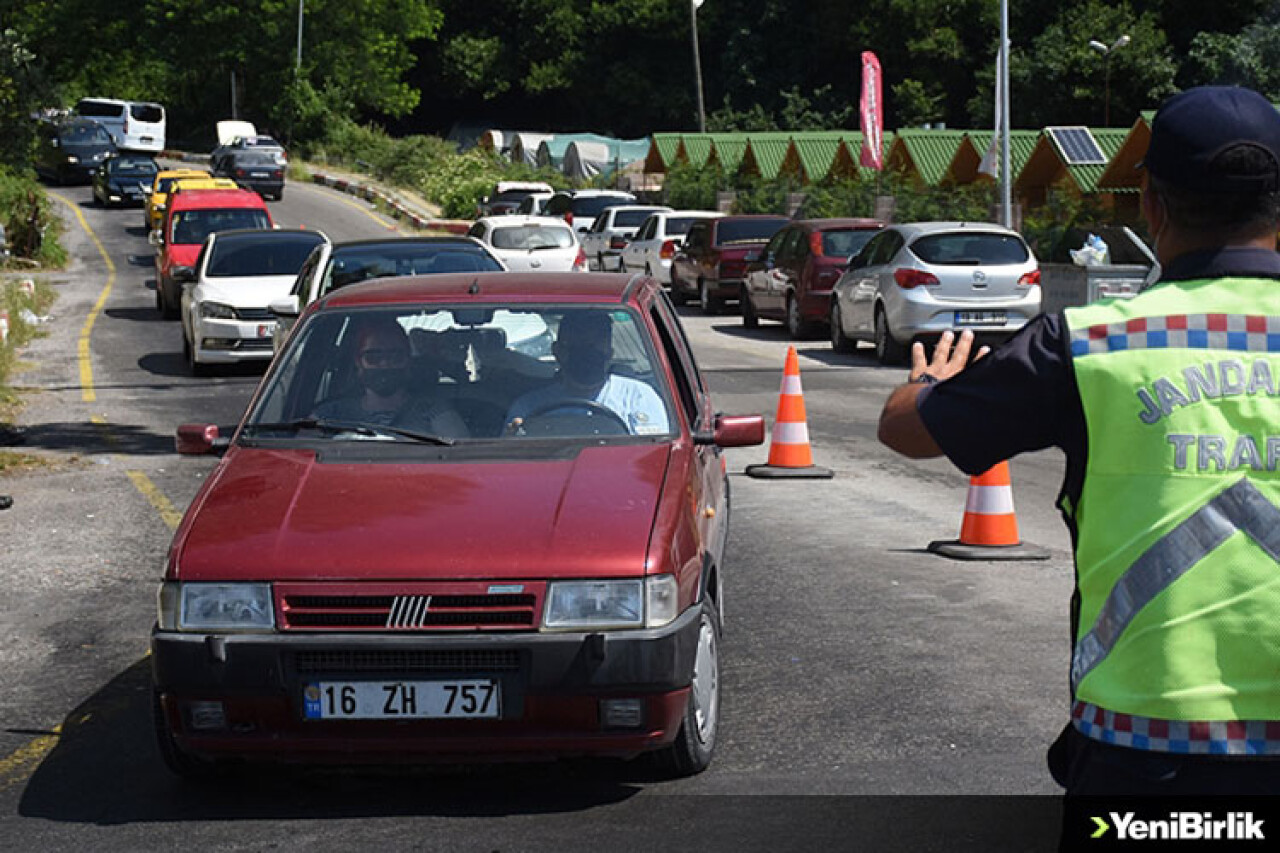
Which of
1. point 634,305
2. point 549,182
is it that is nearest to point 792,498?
point 634,305

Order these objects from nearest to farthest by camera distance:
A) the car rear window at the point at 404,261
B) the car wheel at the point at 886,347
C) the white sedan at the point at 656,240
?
the car rear window at the point at 404,261 → the car wheel at the point at 886,347 → the white sedan at the point at 656,240

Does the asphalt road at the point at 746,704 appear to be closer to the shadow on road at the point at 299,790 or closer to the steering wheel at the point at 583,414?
the shadow on road at the point at 299,790

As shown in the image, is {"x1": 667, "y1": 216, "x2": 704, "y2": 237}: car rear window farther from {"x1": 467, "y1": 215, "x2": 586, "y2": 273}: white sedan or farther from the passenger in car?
the passenger in car

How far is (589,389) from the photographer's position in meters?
6.87

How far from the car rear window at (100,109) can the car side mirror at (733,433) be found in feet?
235

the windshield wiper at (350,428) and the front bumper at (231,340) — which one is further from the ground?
the windshield wiper at (350,428)

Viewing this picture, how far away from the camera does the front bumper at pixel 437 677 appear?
5.43 metres

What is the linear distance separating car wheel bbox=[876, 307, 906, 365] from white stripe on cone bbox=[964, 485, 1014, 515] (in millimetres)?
12429

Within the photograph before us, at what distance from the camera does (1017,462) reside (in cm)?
1383

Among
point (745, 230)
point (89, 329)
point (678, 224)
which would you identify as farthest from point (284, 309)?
point (678, 224)

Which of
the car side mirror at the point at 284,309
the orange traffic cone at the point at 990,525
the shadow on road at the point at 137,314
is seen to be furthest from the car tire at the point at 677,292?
the orange traffic cone at the point at 990,525

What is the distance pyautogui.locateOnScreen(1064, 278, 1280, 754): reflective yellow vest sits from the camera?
2770 millimetres

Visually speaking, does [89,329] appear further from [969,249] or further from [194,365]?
[969,249]

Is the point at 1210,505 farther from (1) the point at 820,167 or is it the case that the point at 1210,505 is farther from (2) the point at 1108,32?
(2) the point at 1108,32
